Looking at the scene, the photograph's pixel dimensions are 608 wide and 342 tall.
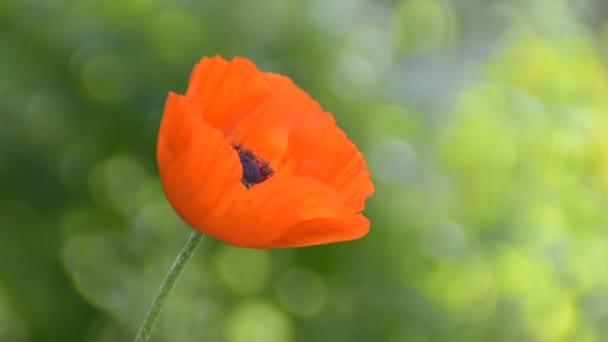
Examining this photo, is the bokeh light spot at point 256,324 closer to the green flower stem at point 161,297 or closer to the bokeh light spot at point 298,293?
the bokeh light spot at point 298,293

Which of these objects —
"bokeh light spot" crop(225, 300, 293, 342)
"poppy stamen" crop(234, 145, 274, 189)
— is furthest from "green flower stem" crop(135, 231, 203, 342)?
"bokeh light spot" crop(225, 300, 293, 342)

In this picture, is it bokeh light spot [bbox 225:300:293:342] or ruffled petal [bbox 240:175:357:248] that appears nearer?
ruffled petal [bbox 240:175:357:248]

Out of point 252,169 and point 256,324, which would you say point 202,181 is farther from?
point 256,324

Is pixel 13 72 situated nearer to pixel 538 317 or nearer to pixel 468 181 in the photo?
pixel 468 181

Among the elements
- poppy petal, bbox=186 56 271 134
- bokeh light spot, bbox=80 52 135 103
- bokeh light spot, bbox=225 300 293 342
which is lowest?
poppy petal, bbox=186 56 271 134

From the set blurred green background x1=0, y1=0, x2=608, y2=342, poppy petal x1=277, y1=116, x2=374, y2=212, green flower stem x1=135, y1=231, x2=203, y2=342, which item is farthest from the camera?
blurred green background x1=0, y1=0, x2=608, y2=342

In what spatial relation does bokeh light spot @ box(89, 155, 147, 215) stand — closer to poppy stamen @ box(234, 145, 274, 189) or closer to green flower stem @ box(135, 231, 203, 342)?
poppy stamen @ box(234, 145, 274, 189)

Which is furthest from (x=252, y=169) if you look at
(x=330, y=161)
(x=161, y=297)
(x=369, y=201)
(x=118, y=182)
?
(x=369, y=201)
